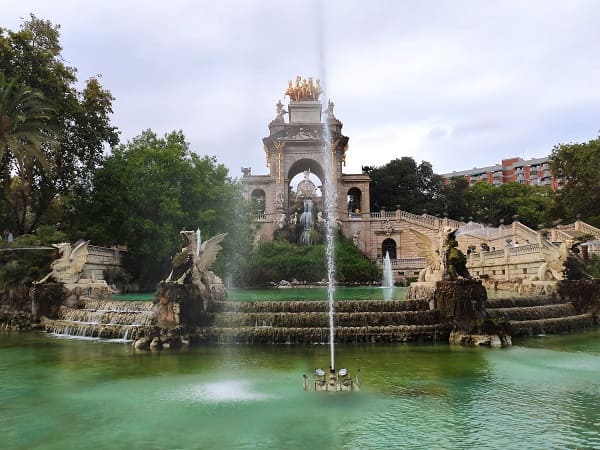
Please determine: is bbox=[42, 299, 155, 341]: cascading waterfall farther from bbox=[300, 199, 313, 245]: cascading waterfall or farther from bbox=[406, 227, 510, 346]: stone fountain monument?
bbox=[300, 199, 313, 245]: cascading waterfall

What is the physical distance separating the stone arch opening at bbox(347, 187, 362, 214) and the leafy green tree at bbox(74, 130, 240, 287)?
25.3m

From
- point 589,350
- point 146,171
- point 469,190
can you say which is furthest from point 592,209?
point 146,171

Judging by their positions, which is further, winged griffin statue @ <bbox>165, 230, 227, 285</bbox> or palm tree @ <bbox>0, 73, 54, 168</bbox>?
palm tree @ <bbox>0, 73, 54, 168</bbox>

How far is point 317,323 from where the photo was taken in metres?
14.6

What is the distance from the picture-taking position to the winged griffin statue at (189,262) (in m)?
15.0

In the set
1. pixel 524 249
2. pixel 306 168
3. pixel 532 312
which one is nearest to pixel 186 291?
pixel 532 312

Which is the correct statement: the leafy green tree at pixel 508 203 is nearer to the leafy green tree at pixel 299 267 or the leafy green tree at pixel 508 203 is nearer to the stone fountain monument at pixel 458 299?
the leafy green tree at pixel 299 267

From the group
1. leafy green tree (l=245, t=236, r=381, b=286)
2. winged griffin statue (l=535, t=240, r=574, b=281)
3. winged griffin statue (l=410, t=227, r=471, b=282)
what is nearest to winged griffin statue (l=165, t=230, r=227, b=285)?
winged griffin statue (l=410, t=227, r=471, b=282)

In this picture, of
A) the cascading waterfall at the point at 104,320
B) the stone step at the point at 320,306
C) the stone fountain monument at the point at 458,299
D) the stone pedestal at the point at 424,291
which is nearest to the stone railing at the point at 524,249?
the stone pedestal at the point at 424,291

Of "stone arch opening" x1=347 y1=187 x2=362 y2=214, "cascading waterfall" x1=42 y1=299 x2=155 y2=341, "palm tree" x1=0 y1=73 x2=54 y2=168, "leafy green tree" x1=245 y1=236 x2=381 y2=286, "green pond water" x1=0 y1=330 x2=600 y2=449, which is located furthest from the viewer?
"stone arch opening" x1=347 y1=187 x2=362 y2=214

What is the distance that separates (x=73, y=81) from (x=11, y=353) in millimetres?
22289

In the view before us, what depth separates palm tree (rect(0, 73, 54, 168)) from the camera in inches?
949

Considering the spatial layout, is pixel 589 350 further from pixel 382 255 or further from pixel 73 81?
pixel 382 255

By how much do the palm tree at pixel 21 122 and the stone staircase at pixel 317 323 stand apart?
1530cm
